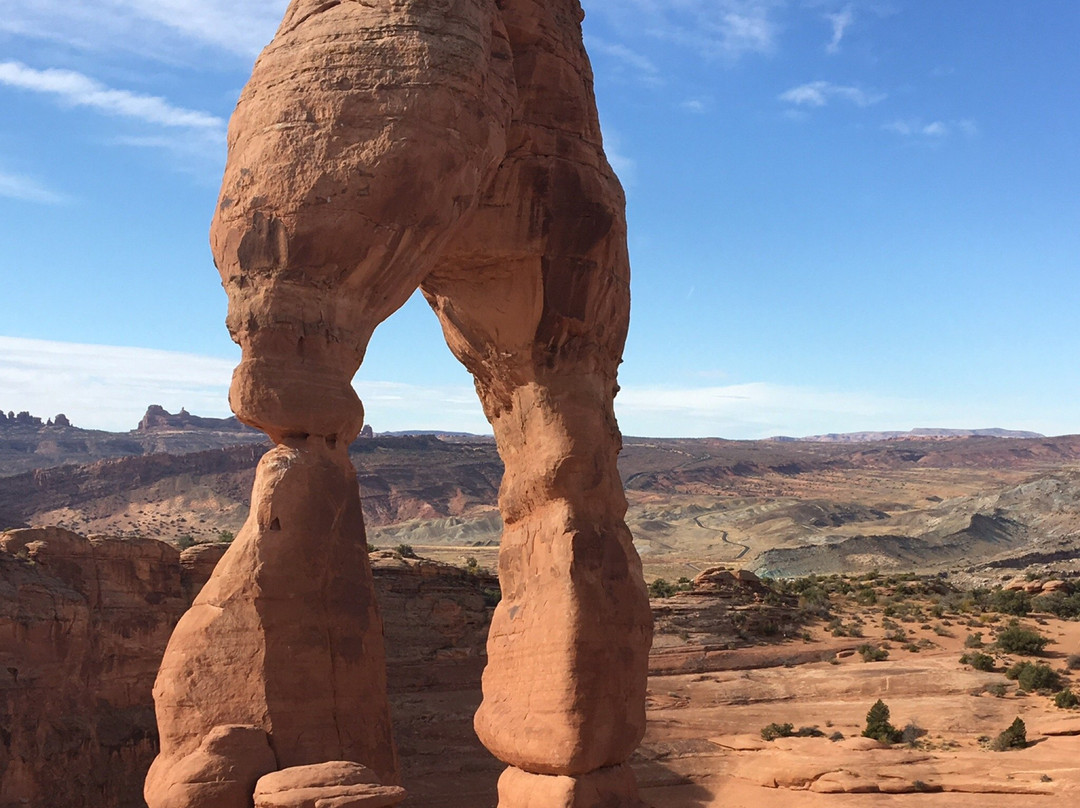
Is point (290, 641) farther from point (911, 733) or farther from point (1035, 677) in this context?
point (1035, 677)

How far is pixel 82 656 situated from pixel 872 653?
1715 cm

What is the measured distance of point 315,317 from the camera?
269 inches

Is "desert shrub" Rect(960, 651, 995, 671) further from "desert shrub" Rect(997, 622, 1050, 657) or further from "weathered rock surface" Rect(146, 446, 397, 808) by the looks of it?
"weathered rock surface" Rect(146, 446, 397, 808)

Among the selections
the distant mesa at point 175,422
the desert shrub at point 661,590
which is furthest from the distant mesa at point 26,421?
the desert shrub at point 661,590

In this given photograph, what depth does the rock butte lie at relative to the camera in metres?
6.45

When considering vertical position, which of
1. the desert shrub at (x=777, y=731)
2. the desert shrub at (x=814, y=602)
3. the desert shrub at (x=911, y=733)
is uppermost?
the desert shrub at (x=814, y=602)

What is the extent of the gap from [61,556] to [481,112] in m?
15.3

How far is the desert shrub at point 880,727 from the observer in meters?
19.3

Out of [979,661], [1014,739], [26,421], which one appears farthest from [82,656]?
[26,421]

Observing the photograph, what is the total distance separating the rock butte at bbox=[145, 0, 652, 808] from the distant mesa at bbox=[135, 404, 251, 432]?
143216mm

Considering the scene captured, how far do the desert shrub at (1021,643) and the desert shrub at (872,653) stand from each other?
→ 8.59 ft

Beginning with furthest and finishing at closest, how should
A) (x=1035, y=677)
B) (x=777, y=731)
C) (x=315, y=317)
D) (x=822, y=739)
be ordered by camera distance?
1. (x=1035, y=677)
2. (x=777, y=731)
3. (x=822, y=739)
4. (x=315, y=317)

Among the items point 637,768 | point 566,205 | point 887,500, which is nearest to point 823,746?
point 637,768

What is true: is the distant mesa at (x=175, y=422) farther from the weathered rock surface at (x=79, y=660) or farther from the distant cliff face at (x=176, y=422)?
the weathered rock surface at (x=79, y=660)
